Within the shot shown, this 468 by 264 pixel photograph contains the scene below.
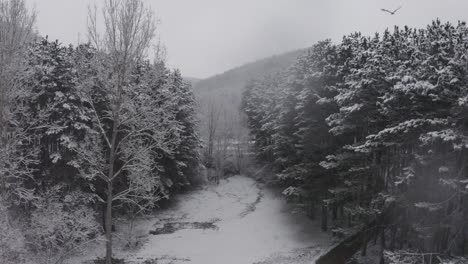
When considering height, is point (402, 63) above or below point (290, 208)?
above

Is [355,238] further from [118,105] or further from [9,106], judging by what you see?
[9,106]

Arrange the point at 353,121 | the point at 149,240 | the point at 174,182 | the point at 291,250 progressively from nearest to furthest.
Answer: the point at 353,121 → the point at 291,250 → the point at 149,240 → the point at 174,182

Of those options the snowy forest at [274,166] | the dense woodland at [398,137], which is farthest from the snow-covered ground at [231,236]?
the dense woodland at [398,137]

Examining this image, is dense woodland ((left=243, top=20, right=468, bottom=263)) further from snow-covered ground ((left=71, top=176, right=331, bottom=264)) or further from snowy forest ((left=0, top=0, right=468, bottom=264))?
snow-covered ground ((left=71, top=176, right=331, bottom=264))

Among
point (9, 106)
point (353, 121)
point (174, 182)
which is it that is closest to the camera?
point (9, 106)

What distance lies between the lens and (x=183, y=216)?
34219 millimetres

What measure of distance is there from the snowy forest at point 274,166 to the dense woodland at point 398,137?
0.28 ft

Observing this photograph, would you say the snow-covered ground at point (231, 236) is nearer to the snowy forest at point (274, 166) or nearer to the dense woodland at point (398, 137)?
the snowy forest at point (274, 166)

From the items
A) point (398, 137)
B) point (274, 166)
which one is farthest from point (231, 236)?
point (398, 137)

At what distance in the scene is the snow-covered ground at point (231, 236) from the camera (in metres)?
22.6

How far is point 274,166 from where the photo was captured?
35562 mm

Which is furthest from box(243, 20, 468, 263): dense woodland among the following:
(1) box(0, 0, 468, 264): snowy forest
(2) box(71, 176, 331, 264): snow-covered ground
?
(2) box(71, 176, 331, 264): snow-covered ground

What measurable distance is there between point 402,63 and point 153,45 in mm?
10701

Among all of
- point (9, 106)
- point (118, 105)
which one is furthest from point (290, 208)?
point (9, 106)
